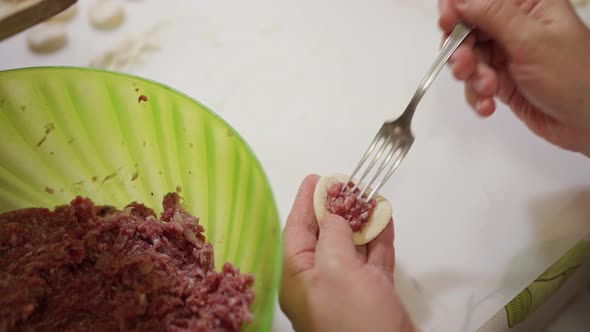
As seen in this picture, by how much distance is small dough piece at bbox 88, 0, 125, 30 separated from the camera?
140cm

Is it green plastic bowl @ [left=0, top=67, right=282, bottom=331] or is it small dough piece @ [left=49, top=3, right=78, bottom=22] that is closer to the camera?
green plastic bowl @ [left=0, top=67, right=282, bottom=331]

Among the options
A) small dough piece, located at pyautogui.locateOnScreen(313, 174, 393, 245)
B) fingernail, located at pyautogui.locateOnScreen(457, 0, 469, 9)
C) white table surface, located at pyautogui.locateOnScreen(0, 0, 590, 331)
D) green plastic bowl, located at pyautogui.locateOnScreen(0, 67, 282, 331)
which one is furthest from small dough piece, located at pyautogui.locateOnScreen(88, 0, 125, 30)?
fingernail, located at pyautogui.locateOnScreen(457, 0, 469, 9)

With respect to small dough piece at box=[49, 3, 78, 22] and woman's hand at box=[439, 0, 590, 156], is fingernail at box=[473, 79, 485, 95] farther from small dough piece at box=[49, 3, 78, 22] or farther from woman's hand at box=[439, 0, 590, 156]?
small dough piece at box=[49, 3, 78, 22]

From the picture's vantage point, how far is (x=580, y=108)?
3.33 ft

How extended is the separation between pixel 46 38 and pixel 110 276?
2.84 ft

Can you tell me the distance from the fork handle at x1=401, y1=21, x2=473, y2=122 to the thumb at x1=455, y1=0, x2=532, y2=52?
Answer: 0.09ft

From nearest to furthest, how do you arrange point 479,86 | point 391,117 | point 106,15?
point 479,86, point 391,117, point 106,15

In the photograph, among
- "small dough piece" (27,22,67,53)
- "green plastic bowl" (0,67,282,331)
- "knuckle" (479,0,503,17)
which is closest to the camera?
"green plastic bowl" (0,67,282,331)

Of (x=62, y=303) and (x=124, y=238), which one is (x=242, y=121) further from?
(x=62, y=303)

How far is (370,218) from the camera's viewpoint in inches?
37.7

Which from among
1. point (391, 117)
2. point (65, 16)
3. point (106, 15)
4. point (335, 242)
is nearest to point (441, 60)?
point (391, 117)

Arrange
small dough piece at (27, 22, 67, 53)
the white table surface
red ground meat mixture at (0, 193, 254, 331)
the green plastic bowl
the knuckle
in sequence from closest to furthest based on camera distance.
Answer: red ground meat mixture at (0, 193, 254, 331) → the green plastic bowl → the knuckle → the white table surface → small dough piece at (27, 22, 67, 53)

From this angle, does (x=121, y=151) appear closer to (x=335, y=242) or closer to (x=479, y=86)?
(x=335, y=242)

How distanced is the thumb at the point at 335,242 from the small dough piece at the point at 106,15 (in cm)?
95
